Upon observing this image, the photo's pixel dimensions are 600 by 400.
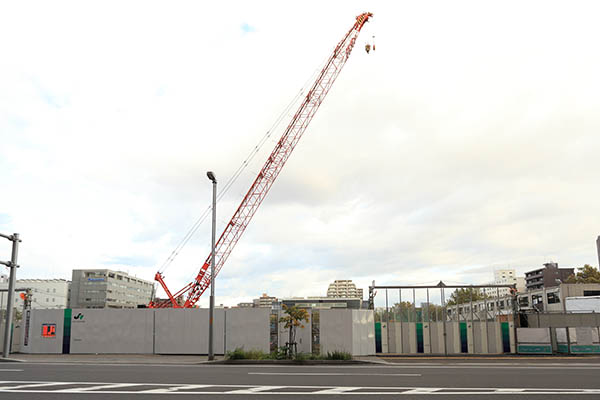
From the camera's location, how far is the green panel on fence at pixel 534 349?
31234 millimetres

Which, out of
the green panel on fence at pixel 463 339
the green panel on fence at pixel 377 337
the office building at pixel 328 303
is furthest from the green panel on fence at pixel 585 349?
the office building at pixel 328 303

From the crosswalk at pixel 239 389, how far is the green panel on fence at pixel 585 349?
68.9ft

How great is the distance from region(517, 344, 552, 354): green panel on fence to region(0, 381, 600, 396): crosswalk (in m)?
19.9

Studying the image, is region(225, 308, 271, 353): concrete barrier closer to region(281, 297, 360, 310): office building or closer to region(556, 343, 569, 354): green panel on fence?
region(281, 297, 360, 310): office building

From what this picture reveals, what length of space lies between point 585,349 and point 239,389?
26723mm

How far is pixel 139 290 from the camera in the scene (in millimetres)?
193750

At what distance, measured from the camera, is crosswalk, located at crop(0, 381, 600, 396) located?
41.1ft

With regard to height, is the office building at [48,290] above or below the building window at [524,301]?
above

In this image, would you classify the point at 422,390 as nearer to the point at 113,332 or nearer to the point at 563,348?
the point at 113,332

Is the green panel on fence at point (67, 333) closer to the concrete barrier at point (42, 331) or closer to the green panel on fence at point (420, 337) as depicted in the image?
the concrete barrier at point (42, 331)

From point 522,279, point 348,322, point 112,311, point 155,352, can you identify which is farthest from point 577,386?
point 522,279

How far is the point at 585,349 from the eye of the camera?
103 ft

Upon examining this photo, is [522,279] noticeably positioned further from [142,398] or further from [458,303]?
[142,398]

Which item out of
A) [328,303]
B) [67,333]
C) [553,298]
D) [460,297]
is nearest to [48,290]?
[328,303]
